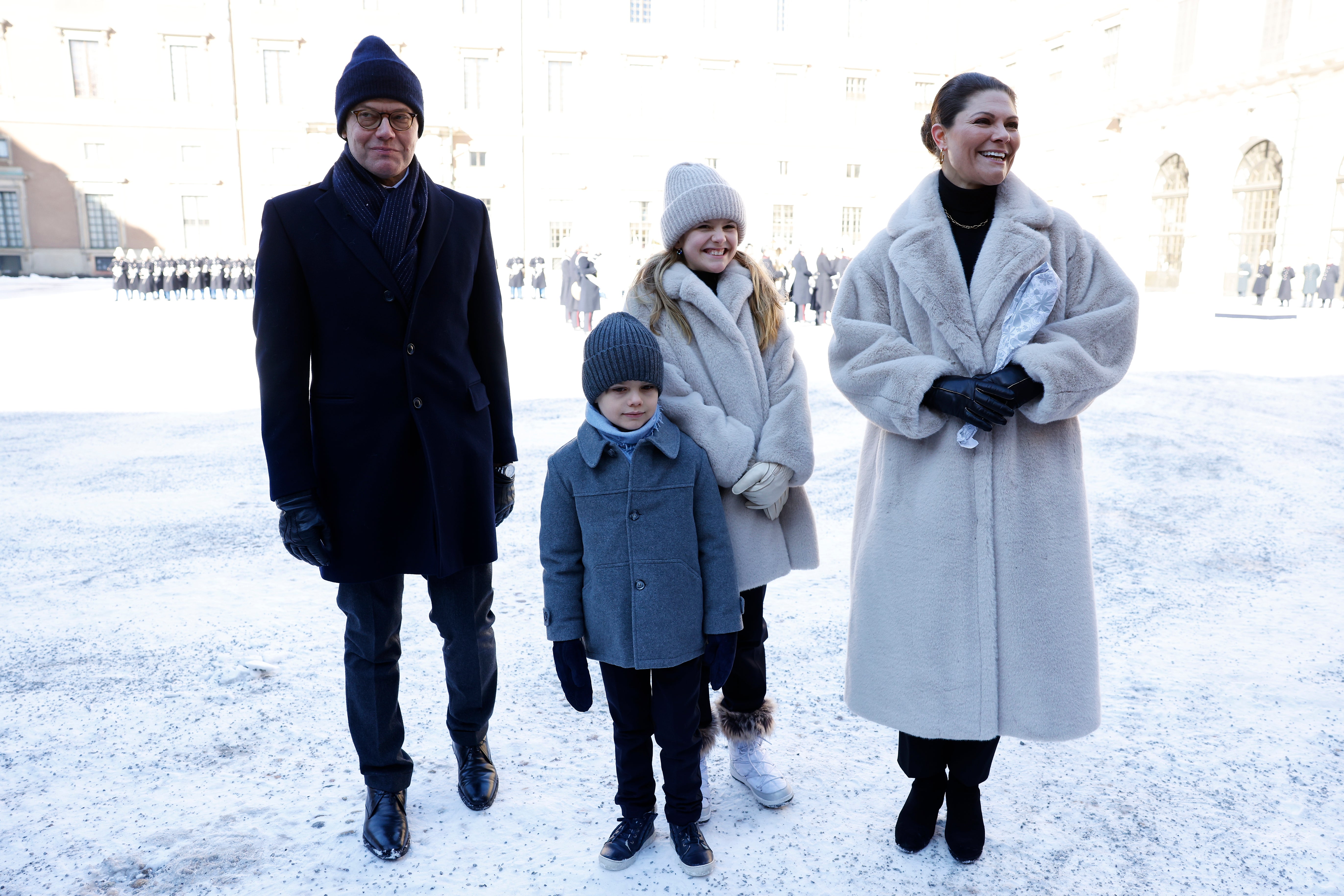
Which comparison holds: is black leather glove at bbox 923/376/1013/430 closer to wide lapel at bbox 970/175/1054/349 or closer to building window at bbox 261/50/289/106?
wide lapel at bbox 970/175/1054/349

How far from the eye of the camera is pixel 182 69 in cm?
3581

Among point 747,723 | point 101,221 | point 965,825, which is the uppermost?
point 101,221

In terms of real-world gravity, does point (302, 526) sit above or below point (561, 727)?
above

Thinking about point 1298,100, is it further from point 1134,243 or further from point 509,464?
point 509,464

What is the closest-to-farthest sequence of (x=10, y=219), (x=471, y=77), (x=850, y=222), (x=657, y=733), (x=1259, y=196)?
(x=657, y=733) → (x=1259, y=196) → (x=10, y=219) → (x=471, y=77) → (x=850, y=222)

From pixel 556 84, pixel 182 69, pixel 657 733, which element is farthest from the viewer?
pixel 556 84

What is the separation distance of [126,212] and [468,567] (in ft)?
133

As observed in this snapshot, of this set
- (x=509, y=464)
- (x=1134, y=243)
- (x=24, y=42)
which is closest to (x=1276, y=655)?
(x=509, y=464)

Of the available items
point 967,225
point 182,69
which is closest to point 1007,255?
point 967,225

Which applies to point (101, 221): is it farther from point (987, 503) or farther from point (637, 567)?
point (987, 503)

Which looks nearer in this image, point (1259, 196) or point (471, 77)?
point (1259, 196)

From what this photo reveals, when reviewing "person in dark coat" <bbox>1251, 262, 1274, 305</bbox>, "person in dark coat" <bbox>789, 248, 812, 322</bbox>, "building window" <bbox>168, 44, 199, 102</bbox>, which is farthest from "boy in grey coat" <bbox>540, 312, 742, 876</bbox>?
"building window" <bbox>168, 44, 199, 102</bbox>

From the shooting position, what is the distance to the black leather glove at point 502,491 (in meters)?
2.39

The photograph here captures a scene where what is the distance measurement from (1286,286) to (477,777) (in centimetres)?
2356
